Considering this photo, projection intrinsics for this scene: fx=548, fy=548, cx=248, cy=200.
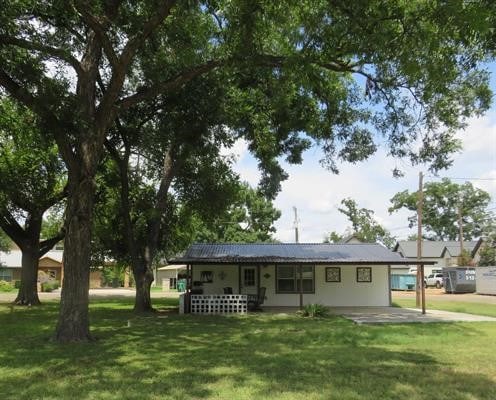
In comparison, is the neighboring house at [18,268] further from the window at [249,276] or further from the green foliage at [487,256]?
the green foliage at [487,256]

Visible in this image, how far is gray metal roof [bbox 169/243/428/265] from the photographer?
21.8 metres

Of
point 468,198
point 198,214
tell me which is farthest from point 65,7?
point 468,198

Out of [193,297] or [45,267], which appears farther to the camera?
[45,267]

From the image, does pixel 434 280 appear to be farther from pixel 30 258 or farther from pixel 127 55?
pixel 127 55

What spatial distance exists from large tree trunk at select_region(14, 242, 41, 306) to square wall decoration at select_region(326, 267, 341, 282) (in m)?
13.1

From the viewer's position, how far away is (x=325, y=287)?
2405 centimetres

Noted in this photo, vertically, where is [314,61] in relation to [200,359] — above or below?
above

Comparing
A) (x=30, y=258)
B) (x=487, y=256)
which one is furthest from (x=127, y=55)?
(x=487, y=256)

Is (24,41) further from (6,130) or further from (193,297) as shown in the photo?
(193,297)

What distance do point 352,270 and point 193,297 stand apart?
7.54m

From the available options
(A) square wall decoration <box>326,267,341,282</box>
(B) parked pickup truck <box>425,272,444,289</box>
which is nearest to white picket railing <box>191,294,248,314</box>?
(A) square wall decoration <box>326,267,341,282</box>

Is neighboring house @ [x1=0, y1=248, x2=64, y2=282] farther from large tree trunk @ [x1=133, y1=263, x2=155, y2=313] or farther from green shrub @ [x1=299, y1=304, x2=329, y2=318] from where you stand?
green shrub @ [x1=299, y1=304, x2=329, y2=318]

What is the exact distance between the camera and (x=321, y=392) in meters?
7.11

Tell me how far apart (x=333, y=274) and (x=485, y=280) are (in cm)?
1842
